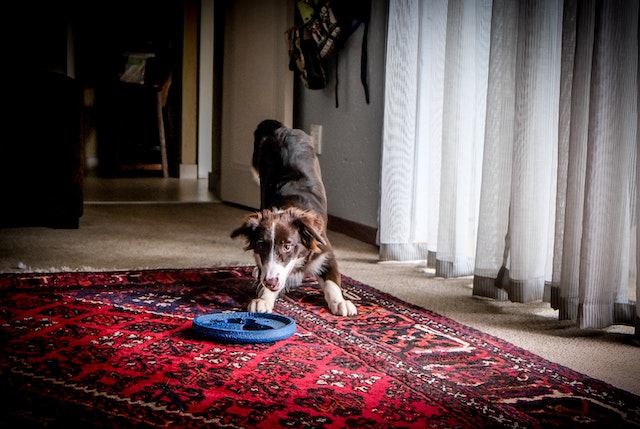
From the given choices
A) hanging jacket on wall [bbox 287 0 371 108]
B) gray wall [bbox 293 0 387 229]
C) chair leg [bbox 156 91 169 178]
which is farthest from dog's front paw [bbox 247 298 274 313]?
chair leg [bbox 156 91 169 178]

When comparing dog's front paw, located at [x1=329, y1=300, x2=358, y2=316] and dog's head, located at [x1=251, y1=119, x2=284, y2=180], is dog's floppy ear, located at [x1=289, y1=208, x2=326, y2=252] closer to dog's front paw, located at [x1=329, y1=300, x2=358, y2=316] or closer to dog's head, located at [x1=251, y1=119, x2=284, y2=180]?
dog's front paw, located at [x1=329, y1=300, x2=358, y2=316]

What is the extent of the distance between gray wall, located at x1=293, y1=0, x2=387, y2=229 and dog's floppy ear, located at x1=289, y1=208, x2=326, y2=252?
1.49 meters

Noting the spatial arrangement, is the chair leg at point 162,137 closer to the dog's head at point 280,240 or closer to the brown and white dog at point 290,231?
the brown and white dog at point 290,231

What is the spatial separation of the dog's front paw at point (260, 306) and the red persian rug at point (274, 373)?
0.26ft

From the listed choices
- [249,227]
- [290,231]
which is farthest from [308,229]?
[249,227]

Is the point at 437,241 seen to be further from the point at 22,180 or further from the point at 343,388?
the point at 22,180

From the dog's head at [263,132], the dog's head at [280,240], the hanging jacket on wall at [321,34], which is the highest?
the hanging jacket on wall at [321,34]

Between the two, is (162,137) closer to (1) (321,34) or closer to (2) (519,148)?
(1) (321,34)

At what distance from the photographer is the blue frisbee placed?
7.63 feet

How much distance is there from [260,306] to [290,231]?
0.27 meters

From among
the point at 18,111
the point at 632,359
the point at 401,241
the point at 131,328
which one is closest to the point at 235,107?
the point at 18,111

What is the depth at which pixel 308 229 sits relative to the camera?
269cm

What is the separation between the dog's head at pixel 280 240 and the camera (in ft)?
8.50

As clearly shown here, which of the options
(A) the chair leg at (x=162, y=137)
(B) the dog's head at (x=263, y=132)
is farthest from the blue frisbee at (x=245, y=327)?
(A) the chair leg at (x=162, y=137)
